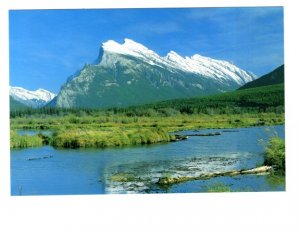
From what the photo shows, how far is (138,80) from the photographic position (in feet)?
45.3

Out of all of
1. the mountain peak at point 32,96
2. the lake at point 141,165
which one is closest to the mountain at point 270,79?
the lake at point 141,165

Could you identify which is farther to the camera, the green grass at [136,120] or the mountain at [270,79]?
the green grass at [136,120]

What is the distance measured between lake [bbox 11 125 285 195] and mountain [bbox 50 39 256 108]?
43.5 inches

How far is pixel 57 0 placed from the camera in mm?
11492

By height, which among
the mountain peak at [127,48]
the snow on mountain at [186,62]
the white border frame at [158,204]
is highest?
the mountain peak at [127,48]

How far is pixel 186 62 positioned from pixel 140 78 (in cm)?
186

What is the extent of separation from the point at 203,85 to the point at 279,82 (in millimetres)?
2062

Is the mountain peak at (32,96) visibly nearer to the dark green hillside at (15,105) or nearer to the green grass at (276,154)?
the dark green hillside at (15,105)

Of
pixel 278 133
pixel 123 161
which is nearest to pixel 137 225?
pixel 123 161

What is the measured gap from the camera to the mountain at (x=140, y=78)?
41.4ft

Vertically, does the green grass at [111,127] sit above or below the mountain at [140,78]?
below

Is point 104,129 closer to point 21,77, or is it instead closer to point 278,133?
point 21,77

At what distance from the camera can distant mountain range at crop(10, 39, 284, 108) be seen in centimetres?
1251

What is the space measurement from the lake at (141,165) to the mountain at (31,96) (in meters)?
1.18
